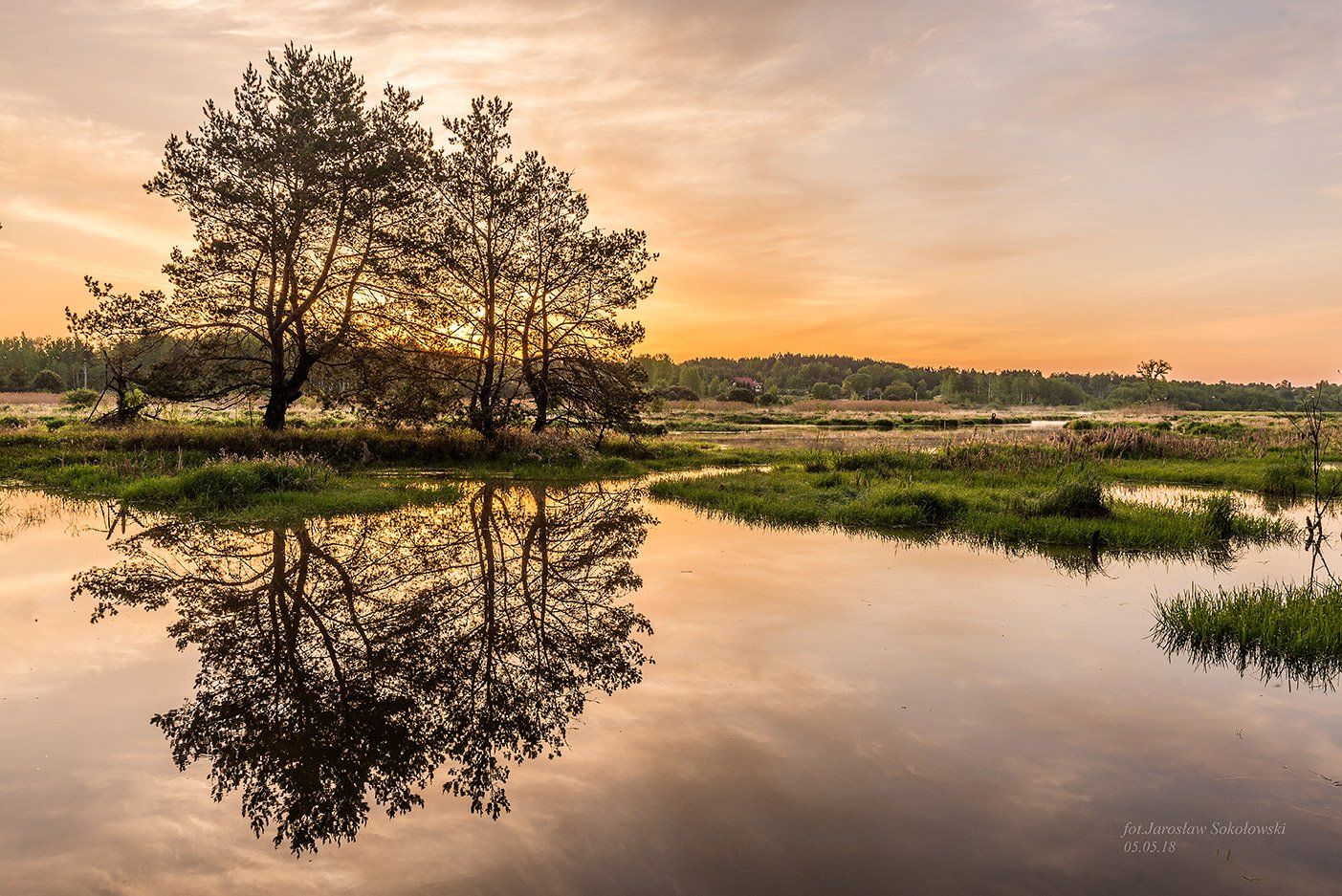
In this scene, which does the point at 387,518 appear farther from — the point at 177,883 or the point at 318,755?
the point at 177,883

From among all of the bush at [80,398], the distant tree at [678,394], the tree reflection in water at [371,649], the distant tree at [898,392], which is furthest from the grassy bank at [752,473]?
the distant tree at [898,392]

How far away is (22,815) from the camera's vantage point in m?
5.12

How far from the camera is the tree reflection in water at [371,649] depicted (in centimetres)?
580

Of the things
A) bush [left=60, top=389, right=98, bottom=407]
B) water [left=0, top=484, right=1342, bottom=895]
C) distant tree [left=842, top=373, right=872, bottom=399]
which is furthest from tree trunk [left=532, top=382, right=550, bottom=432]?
distant tree [left=842, top=373, right=872, bottom=399]

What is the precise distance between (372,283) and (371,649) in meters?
25.3

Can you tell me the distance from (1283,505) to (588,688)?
78.6 feet

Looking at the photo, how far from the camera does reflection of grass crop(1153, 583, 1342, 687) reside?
28.1 feet

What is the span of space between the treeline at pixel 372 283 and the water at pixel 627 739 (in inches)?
719

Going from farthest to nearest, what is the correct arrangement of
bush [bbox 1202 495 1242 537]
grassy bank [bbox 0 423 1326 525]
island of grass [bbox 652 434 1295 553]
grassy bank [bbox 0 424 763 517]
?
grassy bank [bbox 0 424 763 517]
grassy bank [bbox 0 423 1326 525]
bush [bbox 1202 495 1242 537]
island of grass [bbox 652 434 1295 553]

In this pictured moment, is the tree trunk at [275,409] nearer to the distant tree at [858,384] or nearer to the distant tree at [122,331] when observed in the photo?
the distant tree at [122,331]

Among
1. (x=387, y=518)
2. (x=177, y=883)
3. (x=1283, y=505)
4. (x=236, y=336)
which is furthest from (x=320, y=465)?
(x=1283, y=505)

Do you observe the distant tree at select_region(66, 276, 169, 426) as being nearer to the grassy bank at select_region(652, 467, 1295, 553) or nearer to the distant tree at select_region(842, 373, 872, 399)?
the grassy bank at select_region(652, 467, 1295, 553)

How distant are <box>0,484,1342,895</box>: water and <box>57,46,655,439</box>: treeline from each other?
18270mm

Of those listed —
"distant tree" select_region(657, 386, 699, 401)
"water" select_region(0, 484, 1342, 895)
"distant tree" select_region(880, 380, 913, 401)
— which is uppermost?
"distant tree" select_region(880, 380, 913, 401)
